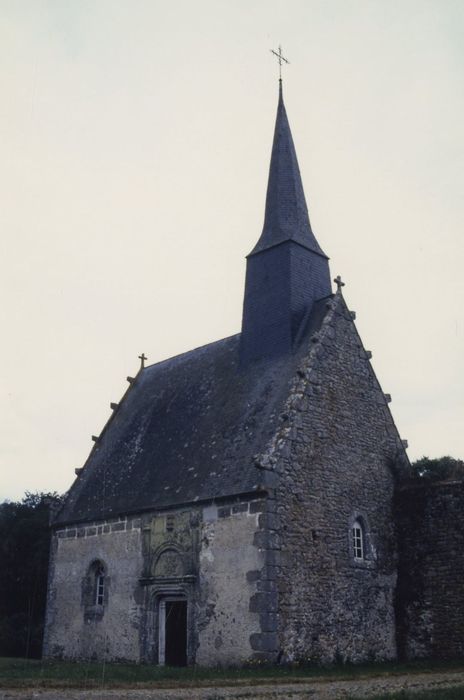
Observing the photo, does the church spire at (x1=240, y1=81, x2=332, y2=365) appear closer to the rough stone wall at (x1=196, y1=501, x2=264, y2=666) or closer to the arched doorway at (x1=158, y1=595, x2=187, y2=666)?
the rough stone wall at (x1=196, y1=501, x2=264, y2=666)

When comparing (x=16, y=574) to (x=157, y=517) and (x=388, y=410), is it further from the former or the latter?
(x=388, y=410)

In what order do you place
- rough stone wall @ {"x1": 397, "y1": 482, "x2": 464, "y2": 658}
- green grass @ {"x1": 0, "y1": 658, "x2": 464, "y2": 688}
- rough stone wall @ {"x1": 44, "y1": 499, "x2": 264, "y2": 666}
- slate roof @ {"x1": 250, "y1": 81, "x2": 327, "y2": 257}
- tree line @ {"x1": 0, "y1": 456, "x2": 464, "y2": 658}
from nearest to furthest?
1. green grass @ {"x1": 0, "y1": 658, "x2": 464, "y2": 688}
2. rough stone wall @ {"x1": 44, "y1": 499, "x2": 264, "y2": 666}
3. rough stone wall @ {"x1": 397, "y1": 482, "x2": 464, "y2": 658}
4. slate roof @ {"x1": 250, "y1": 81, "x2": 327, "y2": 257}
5. tree line @ {"x1": 0, "y1": 456, "x2": 464, "y2": 658}

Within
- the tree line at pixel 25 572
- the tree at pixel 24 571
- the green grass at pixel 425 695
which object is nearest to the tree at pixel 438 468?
the tree line at pixel 25 572

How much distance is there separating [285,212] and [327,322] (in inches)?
193

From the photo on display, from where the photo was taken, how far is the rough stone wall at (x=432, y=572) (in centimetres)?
1900

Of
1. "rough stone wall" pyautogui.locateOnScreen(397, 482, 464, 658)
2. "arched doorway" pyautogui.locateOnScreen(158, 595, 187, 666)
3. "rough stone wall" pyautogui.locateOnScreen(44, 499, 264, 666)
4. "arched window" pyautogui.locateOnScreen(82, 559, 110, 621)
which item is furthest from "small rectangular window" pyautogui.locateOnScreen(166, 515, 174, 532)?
"rough stone wall" pyautogui.locateOnScreen(397, 482, 464, 658)

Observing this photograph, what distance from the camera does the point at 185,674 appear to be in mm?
14758

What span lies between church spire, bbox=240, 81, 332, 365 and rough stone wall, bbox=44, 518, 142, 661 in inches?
261

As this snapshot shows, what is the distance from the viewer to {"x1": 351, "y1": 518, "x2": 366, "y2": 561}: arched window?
19.4 metres

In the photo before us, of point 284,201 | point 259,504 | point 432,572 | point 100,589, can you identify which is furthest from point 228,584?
point 284,201

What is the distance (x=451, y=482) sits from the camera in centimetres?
1989

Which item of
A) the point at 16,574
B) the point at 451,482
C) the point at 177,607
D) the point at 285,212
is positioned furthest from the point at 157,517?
the point at 16,574

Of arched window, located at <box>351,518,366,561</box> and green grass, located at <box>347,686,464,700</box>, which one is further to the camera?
arched window, located at <box>351,518,366,561</box>

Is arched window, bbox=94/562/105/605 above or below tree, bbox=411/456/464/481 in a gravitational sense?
below
